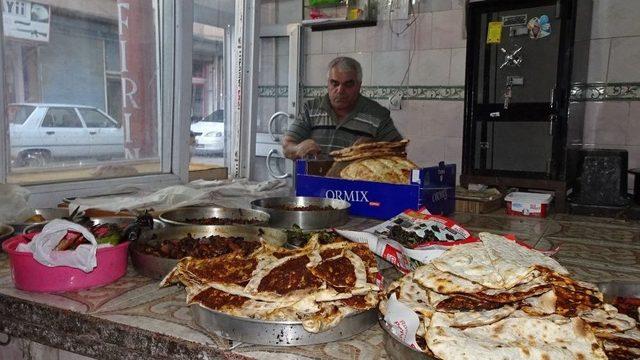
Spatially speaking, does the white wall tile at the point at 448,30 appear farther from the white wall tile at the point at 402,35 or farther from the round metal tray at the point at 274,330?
the round metal tray at the point at 274,330

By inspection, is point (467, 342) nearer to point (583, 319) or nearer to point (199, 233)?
point (583, 319)

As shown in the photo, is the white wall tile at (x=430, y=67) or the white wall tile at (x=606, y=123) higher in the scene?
the white wall tile at (x=430, y=67)

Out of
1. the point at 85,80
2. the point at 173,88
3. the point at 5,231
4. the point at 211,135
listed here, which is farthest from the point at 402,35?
the point at 5,231

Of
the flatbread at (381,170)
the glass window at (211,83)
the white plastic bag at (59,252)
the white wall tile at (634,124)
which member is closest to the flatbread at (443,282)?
the white plastic bag at (59,252)

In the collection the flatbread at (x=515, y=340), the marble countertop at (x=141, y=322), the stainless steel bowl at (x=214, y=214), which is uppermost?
the flatbread at (x=515, y=340)

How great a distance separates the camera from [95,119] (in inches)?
126

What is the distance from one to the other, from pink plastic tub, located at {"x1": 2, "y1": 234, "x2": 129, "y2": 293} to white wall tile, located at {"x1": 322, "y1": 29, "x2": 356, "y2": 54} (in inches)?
167

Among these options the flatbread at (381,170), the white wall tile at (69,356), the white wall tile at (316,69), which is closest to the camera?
the white wall tile at (69,356)

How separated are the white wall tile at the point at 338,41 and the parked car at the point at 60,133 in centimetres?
271

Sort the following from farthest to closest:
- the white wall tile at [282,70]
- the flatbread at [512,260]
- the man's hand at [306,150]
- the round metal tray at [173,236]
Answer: the white wall tile at [282,70], the man's hand at [306,150], the round metal tray at [173,236], the flatbread at [512,260]

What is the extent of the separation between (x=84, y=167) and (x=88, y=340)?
2.15 meters

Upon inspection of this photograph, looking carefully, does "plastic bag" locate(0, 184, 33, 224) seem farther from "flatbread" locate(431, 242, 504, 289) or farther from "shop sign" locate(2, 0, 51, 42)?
"flatbread" locate(431, 242, 504, 289)

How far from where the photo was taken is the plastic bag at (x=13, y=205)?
6.58ft

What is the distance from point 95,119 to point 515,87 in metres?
2.83
